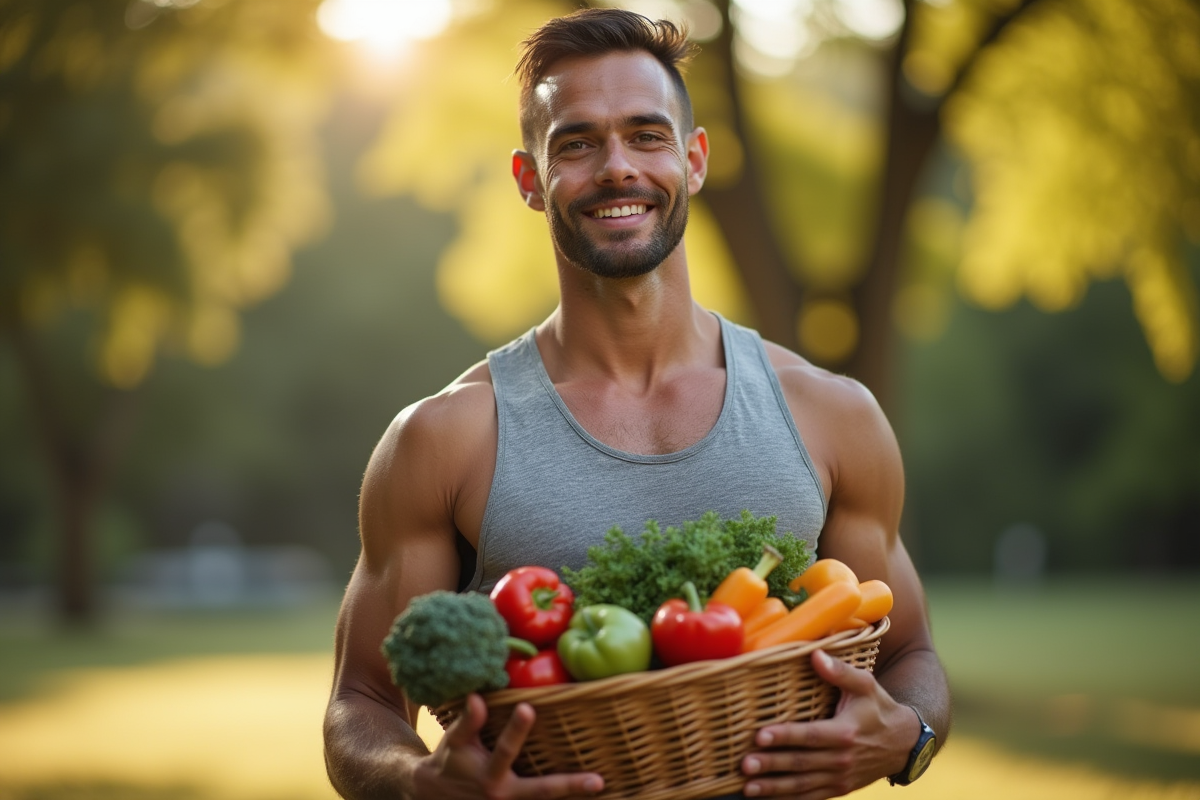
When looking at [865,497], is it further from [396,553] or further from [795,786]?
[396,553]

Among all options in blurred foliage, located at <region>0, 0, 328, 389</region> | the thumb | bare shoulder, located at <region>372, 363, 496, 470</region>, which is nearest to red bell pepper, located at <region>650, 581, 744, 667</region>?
the thumb

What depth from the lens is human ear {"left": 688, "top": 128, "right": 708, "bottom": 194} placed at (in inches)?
154

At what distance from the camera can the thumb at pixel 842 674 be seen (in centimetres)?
279

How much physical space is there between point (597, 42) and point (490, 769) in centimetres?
202

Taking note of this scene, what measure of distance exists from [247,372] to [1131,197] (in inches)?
1178

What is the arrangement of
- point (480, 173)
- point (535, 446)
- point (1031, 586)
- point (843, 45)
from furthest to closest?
point (480, 173) → point (1031, 586) → point (843, 45) → point (535, 446)

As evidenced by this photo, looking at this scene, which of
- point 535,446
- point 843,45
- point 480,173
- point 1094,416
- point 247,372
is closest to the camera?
point 535,446

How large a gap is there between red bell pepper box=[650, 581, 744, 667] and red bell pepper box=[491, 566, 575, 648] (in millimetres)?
221

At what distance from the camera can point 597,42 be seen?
3645mm

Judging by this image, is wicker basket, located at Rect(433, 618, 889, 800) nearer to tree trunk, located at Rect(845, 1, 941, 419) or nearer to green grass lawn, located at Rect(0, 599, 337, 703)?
tree trunk, located at Rect(845, 1, 941, 419)

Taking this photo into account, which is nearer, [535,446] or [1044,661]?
[535,446]

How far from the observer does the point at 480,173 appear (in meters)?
47.2

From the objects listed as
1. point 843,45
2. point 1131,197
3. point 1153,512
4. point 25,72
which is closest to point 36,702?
point 25,72

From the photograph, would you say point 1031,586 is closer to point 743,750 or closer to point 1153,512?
point 1153,512
